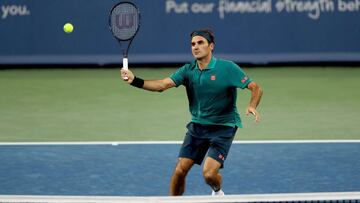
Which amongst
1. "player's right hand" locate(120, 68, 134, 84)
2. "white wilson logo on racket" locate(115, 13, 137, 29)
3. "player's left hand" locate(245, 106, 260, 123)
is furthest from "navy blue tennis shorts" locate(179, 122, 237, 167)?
"white wilson logo on racket" locate(115, 13, 137, 29)

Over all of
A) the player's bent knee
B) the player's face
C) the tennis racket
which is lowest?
the player's bent knee

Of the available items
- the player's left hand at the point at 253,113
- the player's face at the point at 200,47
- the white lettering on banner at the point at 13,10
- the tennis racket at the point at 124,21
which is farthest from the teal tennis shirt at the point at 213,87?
the white lettering on banner at the point at 13,10

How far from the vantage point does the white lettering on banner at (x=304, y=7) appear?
16.2 m

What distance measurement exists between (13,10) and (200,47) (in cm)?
1026

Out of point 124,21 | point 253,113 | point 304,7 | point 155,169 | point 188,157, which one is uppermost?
point 124,21

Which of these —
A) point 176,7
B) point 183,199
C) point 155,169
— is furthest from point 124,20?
point 176,7

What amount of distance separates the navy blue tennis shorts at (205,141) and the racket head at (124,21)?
3.15ft

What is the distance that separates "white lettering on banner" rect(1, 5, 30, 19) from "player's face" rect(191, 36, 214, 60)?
10.2 metres

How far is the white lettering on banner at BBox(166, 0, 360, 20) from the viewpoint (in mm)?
16172

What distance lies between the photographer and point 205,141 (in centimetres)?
678

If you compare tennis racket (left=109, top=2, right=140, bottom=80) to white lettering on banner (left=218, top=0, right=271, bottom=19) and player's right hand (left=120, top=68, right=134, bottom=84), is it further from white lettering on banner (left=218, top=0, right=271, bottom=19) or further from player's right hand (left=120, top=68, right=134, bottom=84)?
white lettering on banner (left=218, top=0, right=271, bottom=19)

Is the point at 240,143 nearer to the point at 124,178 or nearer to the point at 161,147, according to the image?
the point at 161,147

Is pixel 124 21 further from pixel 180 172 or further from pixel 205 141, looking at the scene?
pixel 180 172

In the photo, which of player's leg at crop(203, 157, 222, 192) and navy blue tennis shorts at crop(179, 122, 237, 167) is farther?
navy blue tennis shorts at crop(179, 122, 237, 167)
